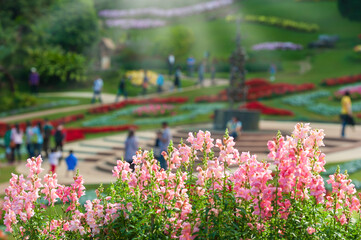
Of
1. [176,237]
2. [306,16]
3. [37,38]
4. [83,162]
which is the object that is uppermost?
[306,16]

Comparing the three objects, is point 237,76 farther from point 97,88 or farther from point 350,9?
point 350,9

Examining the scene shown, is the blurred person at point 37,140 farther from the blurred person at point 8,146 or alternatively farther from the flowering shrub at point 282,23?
the flowering shrub at point 282,23

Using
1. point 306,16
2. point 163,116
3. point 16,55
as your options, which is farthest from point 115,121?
point 306,16

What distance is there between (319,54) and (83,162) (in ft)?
102

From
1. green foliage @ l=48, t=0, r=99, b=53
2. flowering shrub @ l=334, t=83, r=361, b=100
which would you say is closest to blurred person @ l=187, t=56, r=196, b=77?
green foliage @ l=48, t=0, r=99, b=53

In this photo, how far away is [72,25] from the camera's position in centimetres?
5172

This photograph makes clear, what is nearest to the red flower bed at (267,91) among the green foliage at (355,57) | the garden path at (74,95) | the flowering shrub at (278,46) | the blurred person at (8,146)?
the garden path at (74,95)

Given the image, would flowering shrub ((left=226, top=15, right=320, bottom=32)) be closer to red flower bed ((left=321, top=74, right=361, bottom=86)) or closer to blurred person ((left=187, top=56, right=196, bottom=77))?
blurred person ((left=187, top=56, right=196, bottom=77))

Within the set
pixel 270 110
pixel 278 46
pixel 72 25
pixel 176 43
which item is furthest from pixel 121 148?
pixel 176 43

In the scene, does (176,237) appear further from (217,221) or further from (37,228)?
(37,228)

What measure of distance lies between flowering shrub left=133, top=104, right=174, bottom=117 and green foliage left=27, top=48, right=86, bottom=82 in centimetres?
1326

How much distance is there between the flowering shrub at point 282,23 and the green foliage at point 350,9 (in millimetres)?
2874

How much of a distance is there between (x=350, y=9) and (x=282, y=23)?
21.1 feet

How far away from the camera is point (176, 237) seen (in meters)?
7.40
